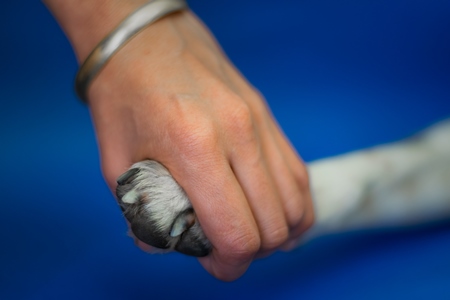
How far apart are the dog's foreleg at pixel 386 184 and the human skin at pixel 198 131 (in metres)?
0.21

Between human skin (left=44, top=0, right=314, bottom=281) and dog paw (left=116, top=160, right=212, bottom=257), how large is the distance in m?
0.02

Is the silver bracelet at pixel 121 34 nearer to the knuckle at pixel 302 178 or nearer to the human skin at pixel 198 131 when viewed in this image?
the human skin at pixel 198 131

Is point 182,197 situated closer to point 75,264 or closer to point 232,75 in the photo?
point 232,75

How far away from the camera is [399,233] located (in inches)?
41.2

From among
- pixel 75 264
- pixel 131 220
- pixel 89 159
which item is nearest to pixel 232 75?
pixel 131 220

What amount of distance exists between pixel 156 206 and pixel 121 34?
0.22 m

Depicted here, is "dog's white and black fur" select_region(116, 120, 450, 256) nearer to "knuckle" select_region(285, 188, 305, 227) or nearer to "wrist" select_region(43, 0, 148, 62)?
"knuckle" select_region(285, 188, 305, 227)

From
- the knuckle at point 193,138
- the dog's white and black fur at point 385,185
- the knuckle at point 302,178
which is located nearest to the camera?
the knuckle at point 193,138

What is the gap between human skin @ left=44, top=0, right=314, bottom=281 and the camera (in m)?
0.60

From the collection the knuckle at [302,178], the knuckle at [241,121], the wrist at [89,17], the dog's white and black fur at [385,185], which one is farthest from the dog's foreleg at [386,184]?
Result: the wrist at [89,17]

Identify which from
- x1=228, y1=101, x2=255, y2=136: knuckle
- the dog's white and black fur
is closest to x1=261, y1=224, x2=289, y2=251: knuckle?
x1=228, y1=101, x2=255, y2=136: knuckle

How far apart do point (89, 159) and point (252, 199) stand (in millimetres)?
701

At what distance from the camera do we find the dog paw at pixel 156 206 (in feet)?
2.07

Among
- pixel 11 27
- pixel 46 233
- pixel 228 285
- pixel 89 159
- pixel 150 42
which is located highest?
pixel 11 27
